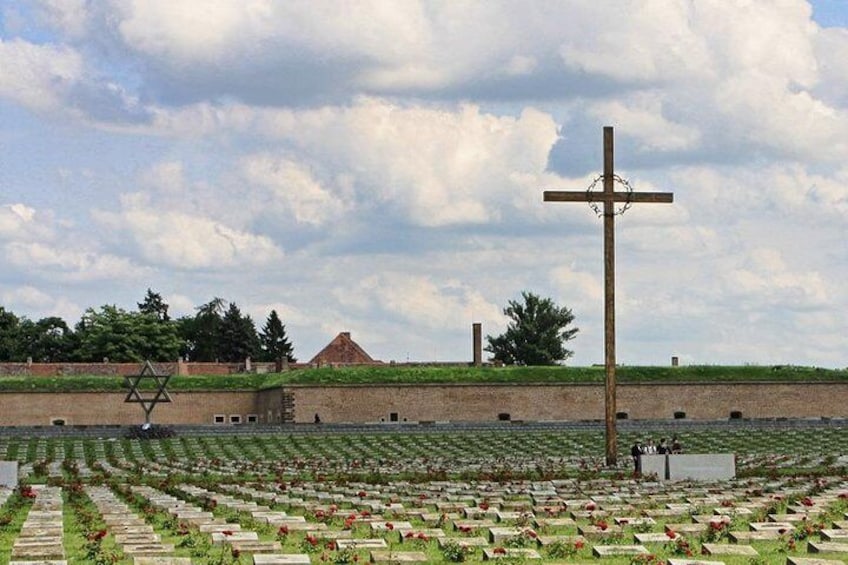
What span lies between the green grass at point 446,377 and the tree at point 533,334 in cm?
2451

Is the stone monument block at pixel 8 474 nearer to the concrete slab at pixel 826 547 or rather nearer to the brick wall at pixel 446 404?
the concrete slab at pixel 826 547

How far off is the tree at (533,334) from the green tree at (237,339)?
20.1m

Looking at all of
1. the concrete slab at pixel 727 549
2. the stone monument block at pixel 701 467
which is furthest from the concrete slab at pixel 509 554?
the stone monument block at pixel 701 467

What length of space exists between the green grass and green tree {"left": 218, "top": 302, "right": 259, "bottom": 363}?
37.7 m

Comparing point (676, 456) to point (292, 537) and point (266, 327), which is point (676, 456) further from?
point (266, 327)

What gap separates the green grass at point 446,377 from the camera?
208 ft

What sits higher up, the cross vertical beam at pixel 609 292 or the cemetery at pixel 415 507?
the cross vertical beam at pixel 609 292

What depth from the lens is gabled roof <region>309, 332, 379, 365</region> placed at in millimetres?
85812

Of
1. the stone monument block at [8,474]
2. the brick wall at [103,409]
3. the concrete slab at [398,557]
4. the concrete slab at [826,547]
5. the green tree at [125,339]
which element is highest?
the green tree at [125,339]

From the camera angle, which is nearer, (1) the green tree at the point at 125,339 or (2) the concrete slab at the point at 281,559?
(2) the concrete slab at the point at 281,559

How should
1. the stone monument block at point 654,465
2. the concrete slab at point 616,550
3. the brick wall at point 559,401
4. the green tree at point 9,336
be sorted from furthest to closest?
1. the green tree at point 9,336
2. the brick wall at point 559,401
3. the stone monument block at point 654,465
4. the concrete slab at point 616,550

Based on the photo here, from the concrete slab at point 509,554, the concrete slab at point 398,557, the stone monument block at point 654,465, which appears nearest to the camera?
the concrete slab at point 398,557

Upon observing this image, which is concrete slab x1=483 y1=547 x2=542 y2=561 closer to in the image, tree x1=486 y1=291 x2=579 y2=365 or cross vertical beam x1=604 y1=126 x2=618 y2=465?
cross vertical beam x1=604 y1=126 x2=618 y2=465

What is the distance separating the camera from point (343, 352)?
86438mm
